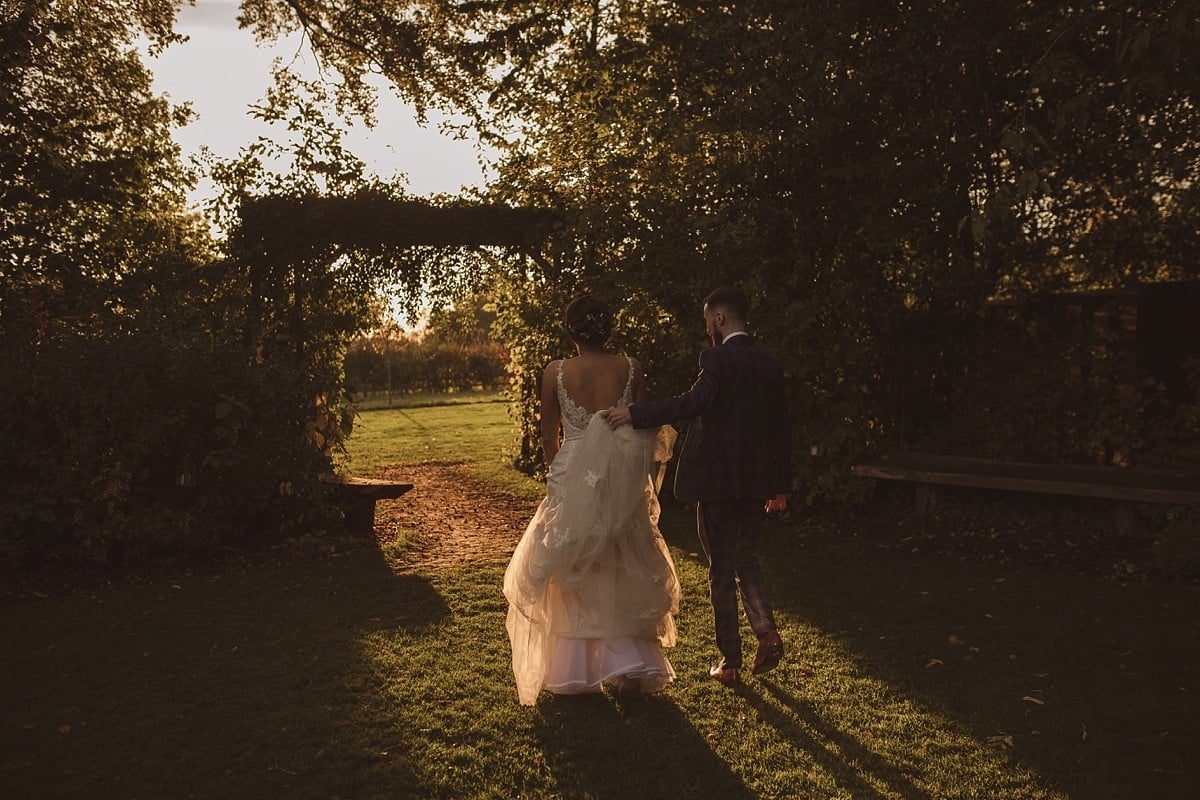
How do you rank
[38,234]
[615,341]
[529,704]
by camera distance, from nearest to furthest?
[529,704] < [615,341] < [38,234]

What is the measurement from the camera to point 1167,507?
776 cm

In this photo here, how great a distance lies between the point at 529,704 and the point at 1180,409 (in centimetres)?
763

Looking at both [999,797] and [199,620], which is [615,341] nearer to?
[199,620]

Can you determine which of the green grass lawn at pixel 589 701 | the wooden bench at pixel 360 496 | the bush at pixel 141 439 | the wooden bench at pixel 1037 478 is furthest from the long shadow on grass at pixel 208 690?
the wooden bench at pixel 1037 478

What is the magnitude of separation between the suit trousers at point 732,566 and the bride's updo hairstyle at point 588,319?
Result: 43.0 inches

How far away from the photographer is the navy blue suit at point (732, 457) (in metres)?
4.45

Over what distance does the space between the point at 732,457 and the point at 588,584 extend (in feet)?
3.28

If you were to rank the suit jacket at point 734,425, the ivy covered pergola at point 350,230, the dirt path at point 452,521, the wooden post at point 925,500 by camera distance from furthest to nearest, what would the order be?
the ivy covered pergola at point 350,230 < the wooden post at point 925,500 < the dirt path at point 452,521 < the suit jacket at point 734,425

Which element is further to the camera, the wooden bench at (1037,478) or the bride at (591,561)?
the wooden bench at (1037,478)

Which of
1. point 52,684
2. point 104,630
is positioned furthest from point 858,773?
point 104,630

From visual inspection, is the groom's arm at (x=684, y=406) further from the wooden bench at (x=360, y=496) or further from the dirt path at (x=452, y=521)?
the wooden bench at (x=360, y=496)

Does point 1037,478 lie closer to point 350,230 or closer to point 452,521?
point 452,521

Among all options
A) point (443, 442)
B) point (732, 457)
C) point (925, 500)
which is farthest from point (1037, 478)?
point (443, 442)

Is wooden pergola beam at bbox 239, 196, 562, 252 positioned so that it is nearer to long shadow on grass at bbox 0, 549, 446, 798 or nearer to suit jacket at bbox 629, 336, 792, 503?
long shadow on grass at bbox 0, 549, 446, 798
